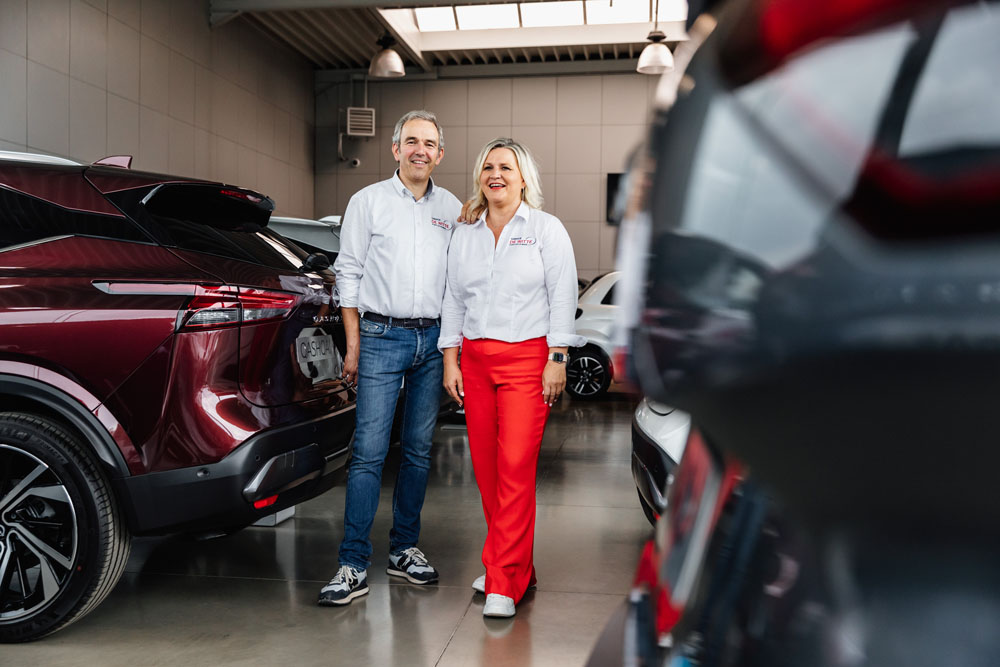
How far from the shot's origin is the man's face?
10.9 feet

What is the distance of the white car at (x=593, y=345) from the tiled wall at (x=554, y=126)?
284 inches

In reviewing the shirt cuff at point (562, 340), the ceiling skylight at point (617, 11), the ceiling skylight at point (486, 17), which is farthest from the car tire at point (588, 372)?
the ceiling skylight at point (486, 17)

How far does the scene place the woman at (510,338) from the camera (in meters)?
3.08

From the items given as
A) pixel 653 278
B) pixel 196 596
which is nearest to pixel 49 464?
pixel 196 596

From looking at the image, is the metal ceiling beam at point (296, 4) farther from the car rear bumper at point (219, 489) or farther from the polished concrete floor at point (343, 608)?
the car rear bumper at point (219, 489)

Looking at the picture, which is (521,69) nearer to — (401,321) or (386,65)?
(386,65)

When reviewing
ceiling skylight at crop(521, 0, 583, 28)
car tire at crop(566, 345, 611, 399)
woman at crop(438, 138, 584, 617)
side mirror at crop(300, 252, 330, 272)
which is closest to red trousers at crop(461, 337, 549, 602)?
woman at crop(438, 138, 584, 617)

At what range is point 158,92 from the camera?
458 inches

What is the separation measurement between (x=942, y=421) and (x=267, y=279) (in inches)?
106

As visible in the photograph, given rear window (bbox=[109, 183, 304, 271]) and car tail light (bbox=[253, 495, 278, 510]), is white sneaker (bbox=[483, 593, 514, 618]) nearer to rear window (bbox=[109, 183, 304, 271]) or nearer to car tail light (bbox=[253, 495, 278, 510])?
car tail light (bbox=[253, 495, 278, 510])

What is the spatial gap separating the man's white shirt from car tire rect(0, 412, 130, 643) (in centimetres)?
108

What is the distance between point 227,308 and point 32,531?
0.91 meters

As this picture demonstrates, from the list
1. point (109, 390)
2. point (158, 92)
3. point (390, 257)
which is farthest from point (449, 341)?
point (158, 92)

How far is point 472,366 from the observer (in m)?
3.20
